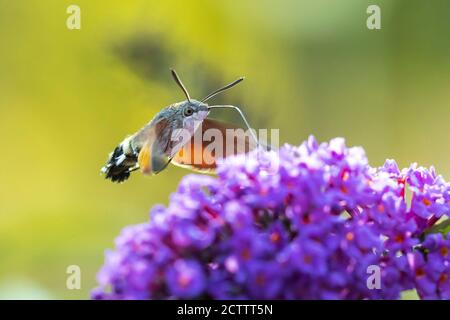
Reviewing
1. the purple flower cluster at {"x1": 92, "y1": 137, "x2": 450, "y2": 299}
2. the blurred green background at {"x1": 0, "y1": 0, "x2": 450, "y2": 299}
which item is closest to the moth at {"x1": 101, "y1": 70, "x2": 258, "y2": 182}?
the blurred green background at {"x1": 0, "y1": 0, "x2": 450, "y2": 299}

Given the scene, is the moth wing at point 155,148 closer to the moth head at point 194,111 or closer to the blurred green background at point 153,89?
the moth head at point 194,111

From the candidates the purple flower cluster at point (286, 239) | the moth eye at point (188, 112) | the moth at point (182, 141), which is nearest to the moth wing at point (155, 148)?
the moth at point (182, 141)

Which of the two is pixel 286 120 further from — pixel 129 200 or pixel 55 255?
pixel 55 255

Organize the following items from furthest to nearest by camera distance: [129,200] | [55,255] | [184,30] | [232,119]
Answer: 1. [184,30]
2. [129,200]
3. [55,255]
4. [232,119]

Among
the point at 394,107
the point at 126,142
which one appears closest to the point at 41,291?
the point at 126,142

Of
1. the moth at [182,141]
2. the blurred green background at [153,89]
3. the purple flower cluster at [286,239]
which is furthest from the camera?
the blurred green background at [153,89]

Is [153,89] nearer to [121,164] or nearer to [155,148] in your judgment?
[121,164]

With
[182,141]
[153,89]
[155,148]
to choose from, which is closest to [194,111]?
[182,141]
